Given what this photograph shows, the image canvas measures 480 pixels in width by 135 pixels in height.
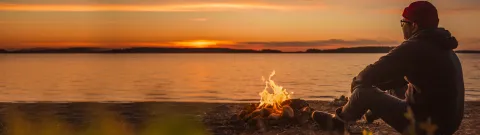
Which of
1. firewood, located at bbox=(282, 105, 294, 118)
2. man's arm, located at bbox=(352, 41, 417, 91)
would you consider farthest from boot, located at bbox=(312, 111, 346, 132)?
firewood, located at bbox=(282, 105, 294, 118)

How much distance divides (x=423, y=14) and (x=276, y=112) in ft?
25.5

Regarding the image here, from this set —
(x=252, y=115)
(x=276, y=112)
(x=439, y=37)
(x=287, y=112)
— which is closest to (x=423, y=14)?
(x=439, y=37)

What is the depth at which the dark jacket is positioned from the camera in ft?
23.8

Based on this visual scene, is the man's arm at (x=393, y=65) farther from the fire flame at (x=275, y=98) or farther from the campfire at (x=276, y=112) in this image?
the fire flame at (x=275, y=98)

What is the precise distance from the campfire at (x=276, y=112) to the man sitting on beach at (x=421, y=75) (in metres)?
6.26

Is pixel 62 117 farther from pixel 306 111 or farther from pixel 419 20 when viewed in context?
pixel 419 20

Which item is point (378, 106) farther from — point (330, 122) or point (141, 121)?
point (141, 121)

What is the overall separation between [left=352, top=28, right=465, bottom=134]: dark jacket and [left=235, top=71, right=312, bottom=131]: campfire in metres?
6.53

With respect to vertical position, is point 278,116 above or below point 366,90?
below

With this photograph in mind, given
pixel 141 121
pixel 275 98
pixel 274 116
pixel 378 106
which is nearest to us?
pixel 378 106

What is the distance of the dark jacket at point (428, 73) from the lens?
727 cm

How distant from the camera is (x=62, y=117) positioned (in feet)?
60.8

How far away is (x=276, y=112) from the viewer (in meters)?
14.8

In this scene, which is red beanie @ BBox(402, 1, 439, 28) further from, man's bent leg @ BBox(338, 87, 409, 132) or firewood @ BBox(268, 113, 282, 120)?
firewood @ BBox(268, 113, 282, 120)
